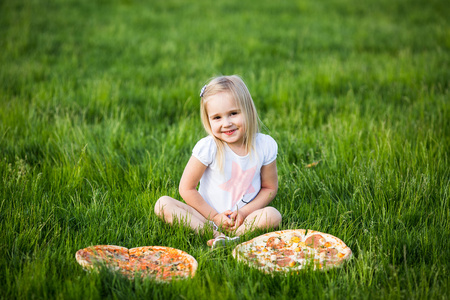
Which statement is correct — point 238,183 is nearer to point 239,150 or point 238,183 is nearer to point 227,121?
point 239,150

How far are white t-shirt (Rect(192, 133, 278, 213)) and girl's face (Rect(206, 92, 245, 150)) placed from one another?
0.12 meters

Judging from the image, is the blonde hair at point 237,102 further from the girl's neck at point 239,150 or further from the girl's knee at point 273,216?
the girl's knee at point 273,216

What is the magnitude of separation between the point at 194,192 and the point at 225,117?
0.57 metres

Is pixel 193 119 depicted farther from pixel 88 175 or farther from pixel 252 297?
pixel 252 297

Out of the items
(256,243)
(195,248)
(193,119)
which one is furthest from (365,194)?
(193,119)

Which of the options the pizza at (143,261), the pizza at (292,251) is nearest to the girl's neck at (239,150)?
the pizza at (292,251)

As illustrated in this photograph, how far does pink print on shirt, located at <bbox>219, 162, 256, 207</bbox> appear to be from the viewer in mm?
3020

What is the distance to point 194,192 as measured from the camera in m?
2.99

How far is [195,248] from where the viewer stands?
8.84 ft

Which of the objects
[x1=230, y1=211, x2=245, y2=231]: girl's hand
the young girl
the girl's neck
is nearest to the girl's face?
the young girl

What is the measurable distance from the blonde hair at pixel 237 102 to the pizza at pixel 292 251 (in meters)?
0.65

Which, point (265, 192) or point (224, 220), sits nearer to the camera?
point (224, 220)

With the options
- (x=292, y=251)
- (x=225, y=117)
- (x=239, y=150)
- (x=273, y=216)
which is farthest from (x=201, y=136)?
(x=292, y=251)

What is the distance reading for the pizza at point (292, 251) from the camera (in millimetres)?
2359
